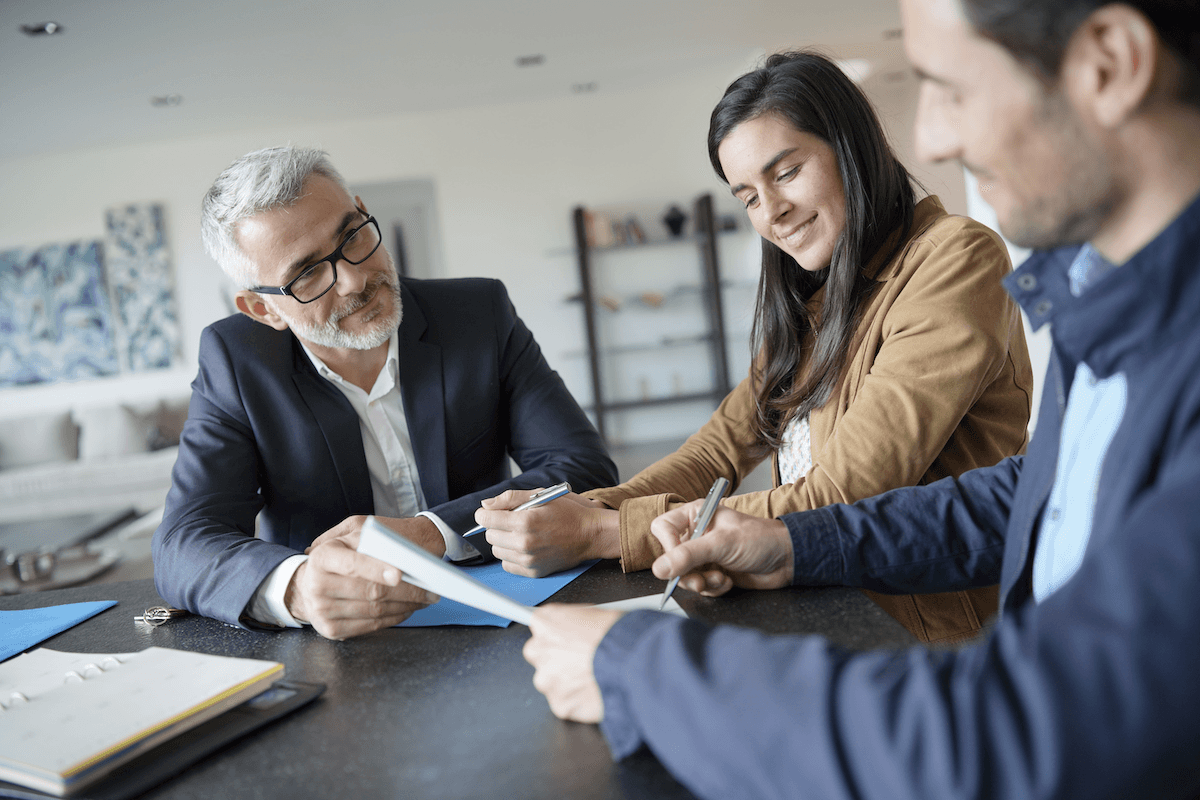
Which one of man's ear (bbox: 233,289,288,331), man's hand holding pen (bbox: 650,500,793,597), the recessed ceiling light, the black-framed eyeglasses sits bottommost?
man's hand holding pen (bbox: 650,500,793,597)

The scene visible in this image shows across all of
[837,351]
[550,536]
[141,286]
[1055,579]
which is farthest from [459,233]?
[1055,579]

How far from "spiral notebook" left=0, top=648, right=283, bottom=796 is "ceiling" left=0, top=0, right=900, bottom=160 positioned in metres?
4.09

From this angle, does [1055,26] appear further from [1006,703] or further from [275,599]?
[275,599]

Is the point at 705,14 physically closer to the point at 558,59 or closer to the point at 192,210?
the point at 558,59

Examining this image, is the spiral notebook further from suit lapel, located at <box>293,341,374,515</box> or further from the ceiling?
the ceiling

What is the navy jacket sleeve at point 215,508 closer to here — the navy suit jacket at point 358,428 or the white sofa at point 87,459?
the navy suit jacket at point 358,428

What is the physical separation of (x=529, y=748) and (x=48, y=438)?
25.0 feet

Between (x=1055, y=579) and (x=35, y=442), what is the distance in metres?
7.92

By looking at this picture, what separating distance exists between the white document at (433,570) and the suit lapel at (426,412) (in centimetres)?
87

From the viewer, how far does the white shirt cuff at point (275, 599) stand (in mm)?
1079

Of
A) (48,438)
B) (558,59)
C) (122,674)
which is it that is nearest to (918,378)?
(122,674)

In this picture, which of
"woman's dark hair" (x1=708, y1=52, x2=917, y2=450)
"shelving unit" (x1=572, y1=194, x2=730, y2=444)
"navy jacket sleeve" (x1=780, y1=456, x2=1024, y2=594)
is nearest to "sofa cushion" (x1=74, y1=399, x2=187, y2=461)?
"shelving unit" (x1=572, y1=194, x2=730, y2=444)

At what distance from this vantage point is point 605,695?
650 mm

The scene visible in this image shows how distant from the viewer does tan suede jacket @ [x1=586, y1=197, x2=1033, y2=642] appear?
1191 millimetres
